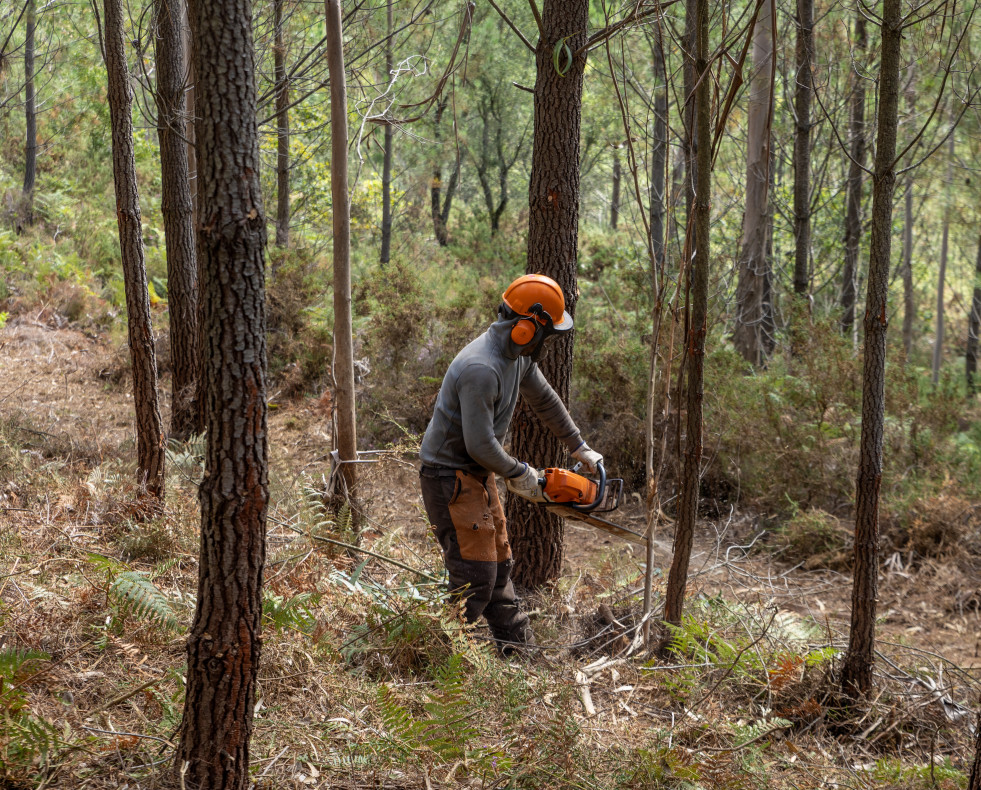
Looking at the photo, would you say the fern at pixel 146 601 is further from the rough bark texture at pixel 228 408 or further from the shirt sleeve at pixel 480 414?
the shirt sleeve at pixel 480 414

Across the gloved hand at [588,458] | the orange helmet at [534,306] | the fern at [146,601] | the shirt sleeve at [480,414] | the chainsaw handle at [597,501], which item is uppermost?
the orange helmet at [534,306]

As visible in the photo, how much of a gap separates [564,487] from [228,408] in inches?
93.0

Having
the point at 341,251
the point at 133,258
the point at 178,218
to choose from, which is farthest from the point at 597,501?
the point at 178,218

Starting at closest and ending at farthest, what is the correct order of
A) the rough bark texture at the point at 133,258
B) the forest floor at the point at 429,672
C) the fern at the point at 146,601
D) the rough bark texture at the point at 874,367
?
the forest floor at the point at 429,672 < the fern at the point at 146,601 < the rough bark texture at the point at 874,367 < the rough bark texture at the point at 133,258

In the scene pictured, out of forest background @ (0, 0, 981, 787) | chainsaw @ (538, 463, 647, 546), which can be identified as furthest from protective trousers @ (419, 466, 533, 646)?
chainsaw @ (538, 463, 647, 546)

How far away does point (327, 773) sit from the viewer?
Result: 2889mm

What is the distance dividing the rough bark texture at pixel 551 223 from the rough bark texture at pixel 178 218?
10.9 ft

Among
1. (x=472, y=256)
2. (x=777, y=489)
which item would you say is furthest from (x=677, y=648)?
(x=472, y=256)

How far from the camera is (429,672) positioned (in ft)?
12.5

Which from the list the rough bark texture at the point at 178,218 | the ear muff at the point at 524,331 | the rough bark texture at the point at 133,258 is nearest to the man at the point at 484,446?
the ear muff at the point at 524,331

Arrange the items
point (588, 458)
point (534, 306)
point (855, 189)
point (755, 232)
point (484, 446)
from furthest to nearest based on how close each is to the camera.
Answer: point (855, 189)
point (755, 232)
point (588, 458)
point (534, 306)
point (484, 446)

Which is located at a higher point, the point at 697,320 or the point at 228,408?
the point at 697,320

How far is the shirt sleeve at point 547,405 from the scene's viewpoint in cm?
454

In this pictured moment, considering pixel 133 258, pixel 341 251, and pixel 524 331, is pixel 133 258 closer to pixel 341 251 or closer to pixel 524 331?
pixel 341 251
